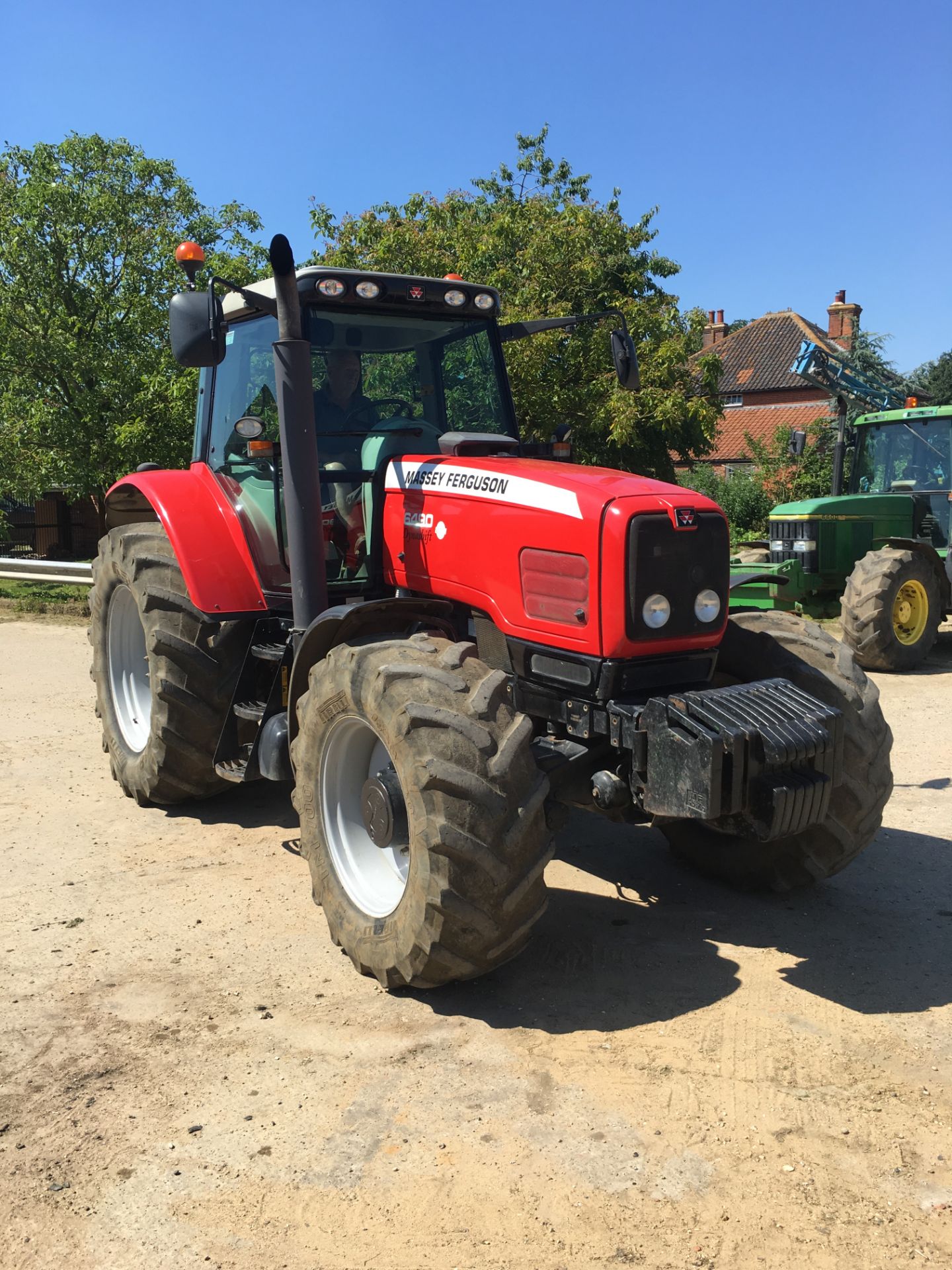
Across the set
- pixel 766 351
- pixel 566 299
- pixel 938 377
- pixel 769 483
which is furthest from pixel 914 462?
pixel 938 377

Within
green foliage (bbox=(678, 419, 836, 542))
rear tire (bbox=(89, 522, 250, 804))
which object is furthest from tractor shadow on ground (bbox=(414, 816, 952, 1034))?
green foliage (bbox=(678, 419, 836, 542))

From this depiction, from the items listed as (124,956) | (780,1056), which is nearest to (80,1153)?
(124,956)

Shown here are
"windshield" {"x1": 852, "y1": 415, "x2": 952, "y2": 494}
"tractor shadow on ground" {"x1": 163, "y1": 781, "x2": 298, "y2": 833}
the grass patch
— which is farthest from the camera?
the grass patch

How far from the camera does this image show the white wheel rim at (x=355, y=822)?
13.8ft

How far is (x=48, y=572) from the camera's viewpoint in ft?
48.7

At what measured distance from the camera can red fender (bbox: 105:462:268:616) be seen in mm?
5426

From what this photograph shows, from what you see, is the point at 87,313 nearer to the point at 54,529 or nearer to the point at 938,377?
the point at 54,529

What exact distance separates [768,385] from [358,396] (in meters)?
39.4

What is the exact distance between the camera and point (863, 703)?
14.1 ft

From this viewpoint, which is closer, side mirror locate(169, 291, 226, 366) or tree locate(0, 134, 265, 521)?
side mirror locate(169, 291, 226, 366)

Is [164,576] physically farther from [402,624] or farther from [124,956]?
[124,956]

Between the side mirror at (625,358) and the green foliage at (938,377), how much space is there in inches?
1665

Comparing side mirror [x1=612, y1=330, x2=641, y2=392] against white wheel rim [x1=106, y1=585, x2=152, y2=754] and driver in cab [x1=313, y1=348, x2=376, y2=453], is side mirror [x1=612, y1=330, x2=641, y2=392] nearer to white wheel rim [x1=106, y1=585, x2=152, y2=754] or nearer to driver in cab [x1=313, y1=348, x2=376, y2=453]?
driver in cab [x1=313, y1=348, x2=376, y2=453]

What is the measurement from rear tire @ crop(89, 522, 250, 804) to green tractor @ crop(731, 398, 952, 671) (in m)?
6.14
